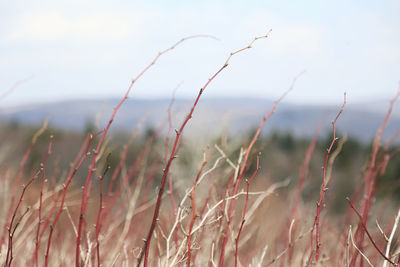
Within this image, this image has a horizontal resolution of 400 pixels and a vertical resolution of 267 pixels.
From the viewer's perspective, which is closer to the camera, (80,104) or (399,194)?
(399,194)

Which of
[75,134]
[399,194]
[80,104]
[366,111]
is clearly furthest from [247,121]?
[399,194]

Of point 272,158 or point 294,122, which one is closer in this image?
point 272,158

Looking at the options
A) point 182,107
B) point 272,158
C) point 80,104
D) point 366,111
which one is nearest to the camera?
point 182,107

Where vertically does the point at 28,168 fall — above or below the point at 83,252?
below

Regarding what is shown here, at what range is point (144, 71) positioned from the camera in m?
1.29

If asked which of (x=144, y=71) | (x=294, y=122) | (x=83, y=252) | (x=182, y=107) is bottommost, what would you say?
(x=294, y=122)

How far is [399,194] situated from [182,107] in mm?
16139

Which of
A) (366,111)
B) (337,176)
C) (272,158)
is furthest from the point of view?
(366,111)

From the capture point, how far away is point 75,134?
25906mm

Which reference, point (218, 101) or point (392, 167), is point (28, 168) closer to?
point (392, 167)

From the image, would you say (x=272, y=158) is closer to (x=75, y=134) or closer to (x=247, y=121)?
(x=75, y=134)

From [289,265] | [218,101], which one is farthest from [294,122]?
[289,265]

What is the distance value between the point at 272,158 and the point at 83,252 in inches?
856

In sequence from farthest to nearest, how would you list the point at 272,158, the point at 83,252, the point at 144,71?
the point at 272,158 < the point at 83,252 < the point at 144,71
